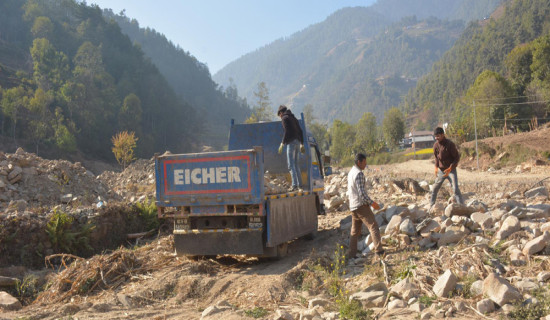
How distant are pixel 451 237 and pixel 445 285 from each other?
2083mm

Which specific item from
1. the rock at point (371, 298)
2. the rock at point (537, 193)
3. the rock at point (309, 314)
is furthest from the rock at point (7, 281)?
the rock at point (537, 193)

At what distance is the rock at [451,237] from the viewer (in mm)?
7148

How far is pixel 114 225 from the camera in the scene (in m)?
11.4

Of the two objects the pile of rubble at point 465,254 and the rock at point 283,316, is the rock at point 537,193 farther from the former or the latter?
the rock at point 283,316

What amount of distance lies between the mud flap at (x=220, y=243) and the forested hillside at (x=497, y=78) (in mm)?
41564

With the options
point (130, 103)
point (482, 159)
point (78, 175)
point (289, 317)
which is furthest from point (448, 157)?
point (130, 103)

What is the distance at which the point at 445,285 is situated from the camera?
526cm

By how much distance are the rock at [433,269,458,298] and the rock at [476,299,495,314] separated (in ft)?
1.76

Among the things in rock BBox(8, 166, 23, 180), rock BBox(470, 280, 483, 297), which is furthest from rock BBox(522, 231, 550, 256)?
rock BBox(8, 166, 23, 180)

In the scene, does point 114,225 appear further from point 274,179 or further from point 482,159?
point 482,159

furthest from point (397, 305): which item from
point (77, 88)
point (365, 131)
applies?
point (365, 131)

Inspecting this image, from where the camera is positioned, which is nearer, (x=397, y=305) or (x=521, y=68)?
(x=397, y=305)

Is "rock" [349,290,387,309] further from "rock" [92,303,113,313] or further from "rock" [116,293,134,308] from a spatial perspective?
"rock" [92,303,113,313]

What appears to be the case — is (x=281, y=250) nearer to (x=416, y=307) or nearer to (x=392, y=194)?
(x=416, y=307)
